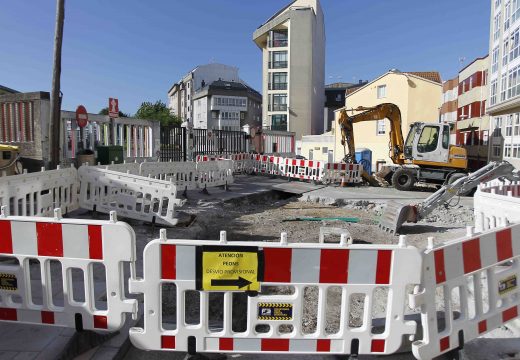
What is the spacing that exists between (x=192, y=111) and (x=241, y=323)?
75367 millimetres

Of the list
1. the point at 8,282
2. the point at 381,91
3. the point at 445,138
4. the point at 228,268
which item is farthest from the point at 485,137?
the point at 8,282

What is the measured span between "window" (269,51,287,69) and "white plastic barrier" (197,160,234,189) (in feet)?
132

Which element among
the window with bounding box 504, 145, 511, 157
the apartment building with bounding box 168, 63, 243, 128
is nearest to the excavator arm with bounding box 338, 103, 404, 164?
the window with bounding box 504, 145, 511, 157

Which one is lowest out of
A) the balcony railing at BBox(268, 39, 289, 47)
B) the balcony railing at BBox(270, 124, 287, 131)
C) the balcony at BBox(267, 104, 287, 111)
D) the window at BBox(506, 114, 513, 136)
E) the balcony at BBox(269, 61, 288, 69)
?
the window at BBox(506, 114, 513, 136)

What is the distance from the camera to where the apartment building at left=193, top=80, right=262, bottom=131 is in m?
67.4

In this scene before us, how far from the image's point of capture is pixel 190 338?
2.83 m

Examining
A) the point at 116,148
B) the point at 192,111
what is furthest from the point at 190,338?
the point at 192,111

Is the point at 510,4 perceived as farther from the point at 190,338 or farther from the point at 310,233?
the point at 190,338

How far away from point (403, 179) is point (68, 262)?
15769mm

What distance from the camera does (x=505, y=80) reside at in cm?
2386

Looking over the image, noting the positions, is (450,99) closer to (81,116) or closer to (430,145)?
(430,145)

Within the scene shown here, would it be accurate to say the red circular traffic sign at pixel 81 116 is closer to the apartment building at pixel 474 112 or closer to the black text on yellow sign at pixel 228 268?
the black text on yellow sign at pixel 228 268

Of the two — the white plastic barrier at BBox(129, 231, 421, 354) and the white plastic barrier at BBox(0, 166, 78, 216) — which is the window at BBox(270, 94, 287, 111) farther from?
the white plastic barrier at BBox(129, 231, 421, 354)

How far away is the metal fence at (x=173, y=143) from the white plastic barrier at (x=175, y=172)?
19.0ft
